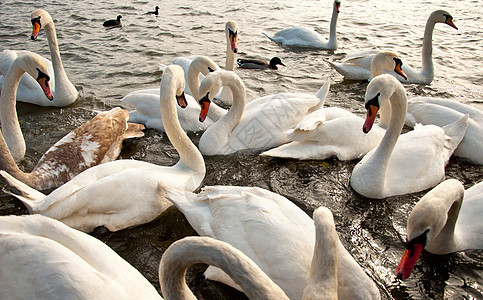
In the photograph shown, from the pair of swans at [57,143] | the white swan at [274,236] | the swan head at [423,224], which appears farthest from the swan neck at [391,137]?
the pair of swans at [57,143]

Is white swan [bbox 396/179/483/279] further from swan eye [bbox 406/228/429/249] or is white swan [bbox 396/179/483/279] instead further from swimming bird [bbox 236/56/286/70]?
swimming bird [bbox 236/56/286/70]

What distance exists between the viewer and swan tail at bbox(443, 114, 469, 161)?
5.59 m

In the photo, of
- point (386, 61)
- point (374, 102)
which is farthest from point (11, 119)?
point (386, 61)

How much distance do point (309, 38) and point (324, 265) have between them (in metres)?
9.18

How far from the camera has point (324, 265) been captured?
2.93 meters

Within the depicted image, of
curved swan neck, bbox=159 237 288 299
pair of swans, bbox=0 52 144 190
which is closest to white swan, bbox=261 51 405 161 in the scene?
pair of swans, bbox=0 52 144 190

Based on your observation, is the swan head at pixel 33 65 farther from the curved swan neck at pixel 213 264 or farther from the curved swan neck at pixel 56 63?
the curved swan neck at pixel 213 264

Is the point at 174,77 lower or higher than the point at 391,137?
higher

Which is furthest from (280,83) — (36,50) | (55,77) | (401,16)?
(401,16)

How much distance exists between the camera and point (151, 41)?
1145 centimetres

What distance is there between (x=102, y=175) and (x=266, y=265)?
2.06m

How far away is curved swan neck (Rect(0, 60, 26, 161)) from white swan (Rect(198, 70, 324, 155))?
89.4 inches

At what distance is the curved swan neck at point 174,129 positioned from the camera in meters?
4.84

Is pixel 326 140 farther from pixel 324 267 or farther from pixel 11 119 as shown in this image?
pixel 11 119
